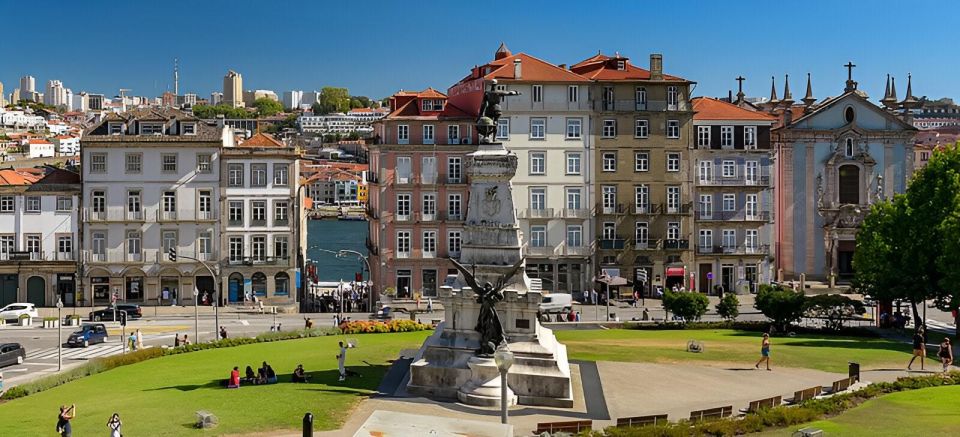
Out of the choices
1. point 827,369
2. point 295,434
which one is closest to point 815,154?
point 827,369

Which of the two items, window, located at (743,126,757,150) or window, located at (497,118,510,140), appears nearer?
window, located at (497,118,510,140)

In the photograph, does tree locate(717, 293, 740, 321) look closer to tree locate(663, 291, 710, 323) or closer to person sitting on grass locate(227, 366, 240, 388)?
tree locate(663, 291, 710, 323)

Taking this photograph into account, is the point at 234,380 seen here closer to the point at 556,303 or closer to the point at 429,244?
the point at 556,303

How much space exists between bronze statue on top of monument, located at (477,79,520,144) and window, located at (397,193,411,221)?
33234 millimetres

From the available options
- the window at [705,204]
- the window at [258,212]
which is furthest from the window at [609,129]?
the window at [258,212]

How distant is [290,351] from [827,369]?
2207 cm

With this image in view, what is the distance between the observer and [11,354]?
46875 mm

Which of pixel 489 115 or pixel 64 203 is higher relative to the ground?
pixel 489 115

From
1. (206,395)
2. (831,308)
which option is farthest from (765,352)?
(206,395)

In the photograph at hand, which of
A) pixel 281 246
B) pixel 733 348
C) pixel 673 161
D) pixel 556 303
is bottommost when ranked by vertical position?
pixel 733 348

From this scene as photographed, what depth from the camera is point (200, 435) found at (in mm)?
29172

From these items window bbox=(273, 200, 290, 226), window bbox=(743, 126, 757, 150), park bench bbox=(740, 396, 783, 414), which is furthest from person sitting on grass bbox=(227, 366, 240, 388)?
window bbox=(743, 126, 757, 150)

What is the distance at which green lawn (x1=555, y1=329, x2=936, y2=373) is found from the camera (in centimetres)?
4319

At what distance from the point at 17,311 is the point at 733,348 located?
137 feet
